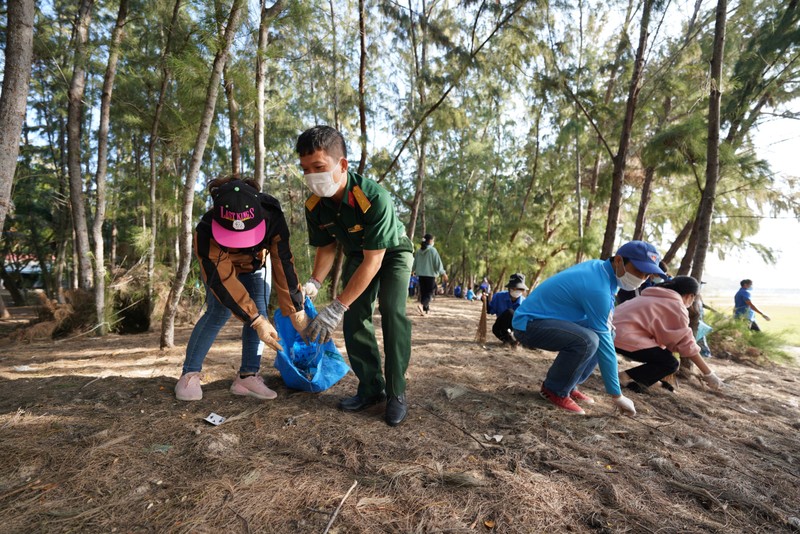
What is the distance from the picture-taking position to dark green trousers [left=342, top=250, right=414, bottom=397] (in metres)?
2.21

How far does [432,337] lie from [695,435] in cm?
328

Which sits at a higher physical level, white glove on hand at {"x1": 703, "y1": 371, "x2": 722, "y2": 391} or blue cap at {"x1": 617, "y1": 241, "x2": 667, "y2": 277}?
blue cap at {"x1": 617, "y1": 241, "x2": 667, "y2": 277}

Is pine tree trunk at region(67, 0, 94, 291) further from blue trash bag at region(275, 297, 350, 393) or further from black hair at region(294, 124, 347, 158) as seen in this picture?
black hair at region(294, 124, 347, 158)

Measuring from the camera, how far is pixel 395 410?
2184mm

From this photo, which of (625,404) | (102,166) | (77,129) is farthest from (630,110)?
(77,129)

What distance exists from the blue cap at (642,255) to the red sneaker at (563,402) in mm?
998

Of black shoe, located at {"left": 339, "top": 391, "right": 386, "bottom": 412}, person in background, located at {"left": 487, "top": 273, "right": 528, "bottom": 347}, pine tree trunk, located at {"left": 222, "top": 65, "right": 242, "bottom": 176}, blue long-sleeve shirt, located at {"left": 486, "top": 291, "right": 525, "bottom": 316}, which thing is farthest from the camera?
blue long-sleeve shirt, located at {"left": 486, "top": 291, "right": 525, "bottom": 316}

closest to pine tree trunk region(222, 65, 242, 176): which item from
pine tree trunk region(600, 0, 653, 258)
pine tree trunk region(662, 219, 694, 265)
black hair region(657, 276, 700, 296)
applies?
black hair region(657, 276, 700, 296)

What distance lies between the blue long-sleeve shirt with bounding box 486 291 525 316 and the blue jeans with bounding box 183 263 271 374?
326 centimetres

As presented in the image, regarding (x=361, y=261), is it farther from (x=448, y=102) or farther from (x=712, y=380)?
(x=448, y=102)

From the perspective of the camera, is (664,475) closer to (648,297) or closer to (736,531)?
(736,531)

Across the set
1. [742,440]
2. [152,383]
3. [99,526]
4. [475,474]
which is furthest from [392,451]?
[742,440]

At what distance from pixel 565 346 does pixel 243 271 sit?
2.17 meters

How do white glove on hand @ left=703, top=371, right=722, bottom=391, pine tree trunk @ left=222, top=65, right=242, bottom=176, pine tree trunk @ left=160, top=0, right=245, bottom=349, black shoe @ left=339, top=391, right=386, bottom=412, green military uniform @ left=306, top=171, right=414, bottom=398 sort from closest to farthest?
green military uniform @ left=306, top=171, right=414, bottom=398
black shoe @ left=339, top=391, right=386, bottom=412
white glove on hand @ left=703, top=371, right=722, bottom=391
pine tree trunk @ left=160, top=0, right=245, bottom=349
pine tree trunk @ left=222, top=65, right=242, bottom=176
